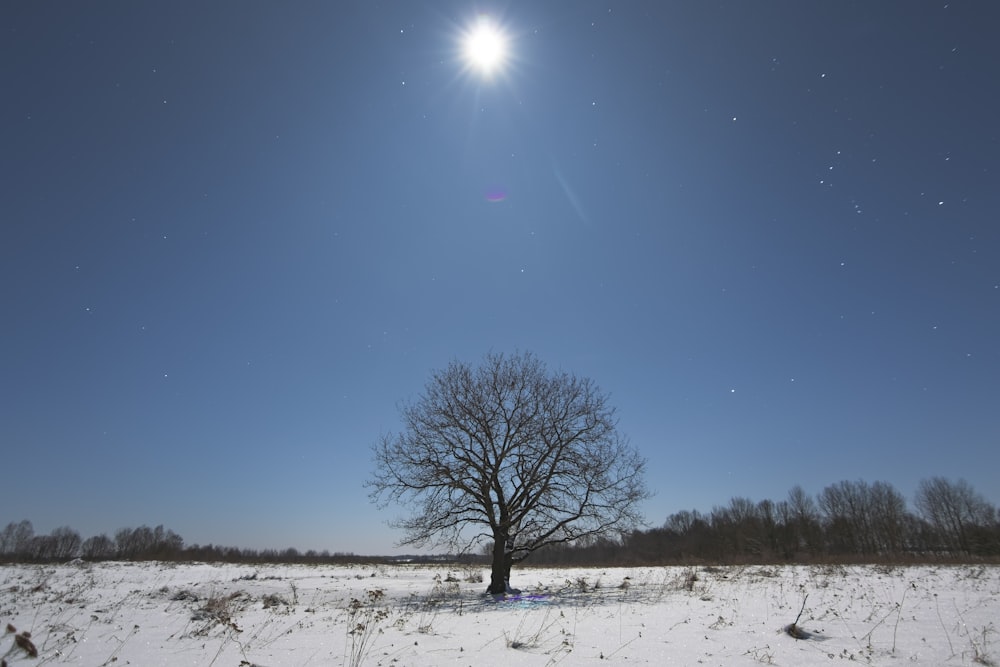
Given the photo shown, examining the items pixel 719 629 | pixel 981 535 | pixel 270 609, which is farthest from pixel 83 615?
pixel 981 535

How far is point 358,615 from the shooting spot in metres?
10.9

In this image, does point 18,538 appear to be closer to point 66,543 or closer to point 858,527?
point 66,543

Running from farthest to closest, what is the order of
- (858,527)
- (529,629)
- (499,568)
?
(858,527), (499,568), (529,629)

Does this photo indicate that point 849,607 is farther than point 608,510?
No

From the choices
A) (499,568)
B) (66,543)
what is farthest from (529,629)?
(66,543)

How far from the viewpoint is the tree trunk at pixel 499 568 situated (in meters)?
16.1

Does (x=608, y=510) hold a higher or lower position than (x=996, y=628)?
higher

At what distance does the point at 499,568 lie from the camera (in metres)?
16.3

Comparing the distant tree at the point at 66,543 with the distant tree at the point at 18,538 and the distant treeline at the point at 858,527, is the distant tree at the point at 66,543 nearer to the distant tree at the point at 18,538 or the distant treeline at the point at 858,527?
the distant tree at the point at 18,538

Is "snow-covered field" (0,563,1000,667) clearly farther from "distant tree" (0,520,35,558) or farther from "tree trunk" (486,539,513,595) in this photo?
"distant tree" (0,520,35,558)

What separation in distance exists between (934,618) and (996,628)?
118 cm

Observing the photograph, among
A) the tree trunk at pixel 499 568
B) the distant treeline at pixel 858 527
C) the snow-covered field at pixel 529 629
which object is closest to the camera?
the snow-covered field at pixel 529 629

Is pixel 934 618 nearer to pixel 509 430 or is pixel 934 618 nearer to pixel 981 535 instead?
pixel 509 430

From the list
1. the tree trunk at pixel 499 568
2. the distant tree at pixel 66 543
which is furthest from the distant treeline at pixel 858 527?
the distant tree at pixel 66 543
